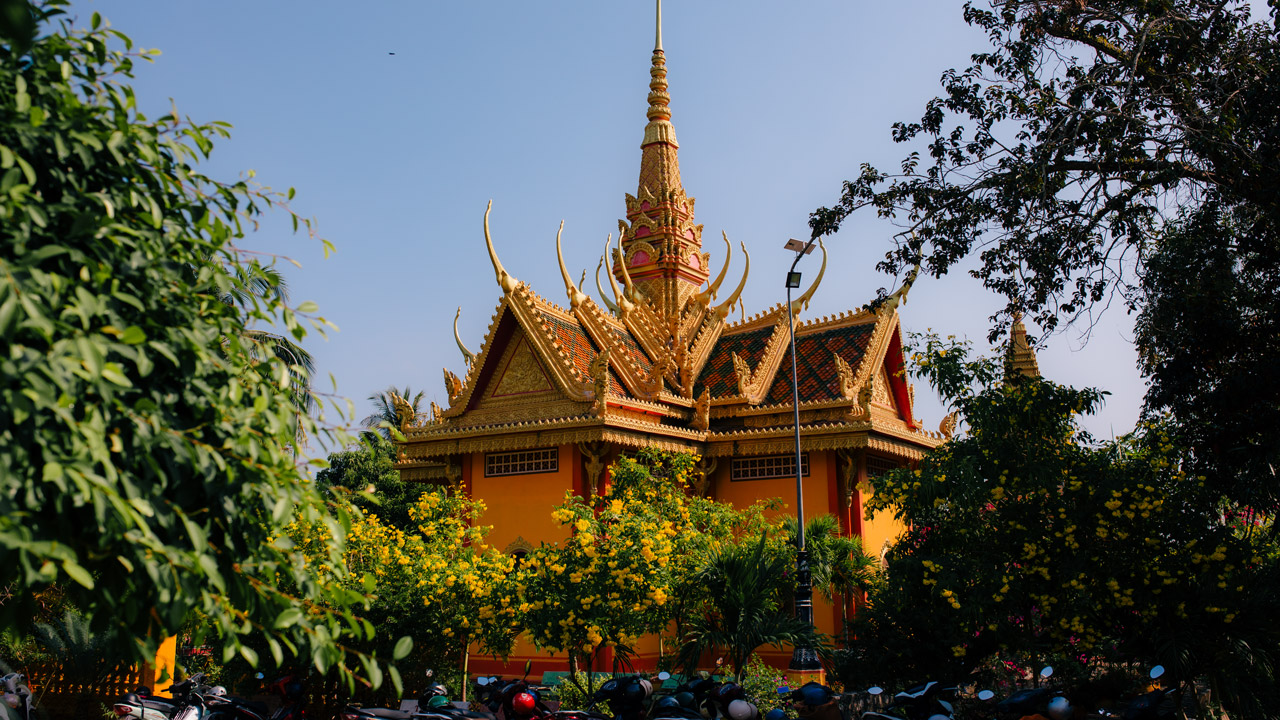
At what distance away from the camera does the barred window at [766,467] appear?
19.3 m

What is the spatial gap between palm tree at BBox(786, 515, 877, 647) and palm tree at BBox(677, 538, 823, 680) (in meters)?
1.85

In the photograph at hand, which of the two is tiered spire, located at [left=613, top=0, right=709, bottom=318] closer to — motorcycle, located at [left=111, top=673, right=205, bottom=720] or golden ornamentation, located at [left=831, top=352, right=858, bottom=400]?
golden ornamentation, located at [left=831, top=352, right=858, bottom=400]

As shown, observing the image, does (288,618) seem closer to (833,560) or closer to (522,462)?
(833,560)

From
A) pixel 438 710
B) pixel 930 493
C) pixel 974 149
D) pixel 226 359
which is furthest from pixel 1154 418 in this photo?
pixel 226 359

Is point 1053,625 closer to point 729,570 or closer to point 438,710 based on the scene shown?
point 729,570

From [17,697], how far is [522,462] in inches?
390

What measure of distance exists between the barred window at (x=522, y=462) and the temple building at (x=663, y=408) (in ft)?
0.09

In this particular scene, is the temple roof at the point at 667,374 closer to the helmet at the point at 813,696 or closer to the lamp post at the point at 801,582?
the lamp post at the point at 801,582

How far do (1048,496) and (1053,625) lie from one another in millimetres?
1407

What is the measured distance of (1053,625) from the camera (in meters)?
11.2

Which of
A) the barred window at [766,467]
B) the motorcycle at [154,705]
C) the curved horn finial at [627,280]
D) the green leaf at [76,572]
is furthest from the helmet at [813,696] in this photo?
the curved horn finial at [627,280]

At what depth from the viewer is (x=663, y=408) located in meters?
19.4

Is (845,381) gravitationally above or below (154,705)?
above

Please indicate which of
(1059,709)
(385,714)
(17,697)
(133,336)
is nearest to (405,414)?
(17,697)
